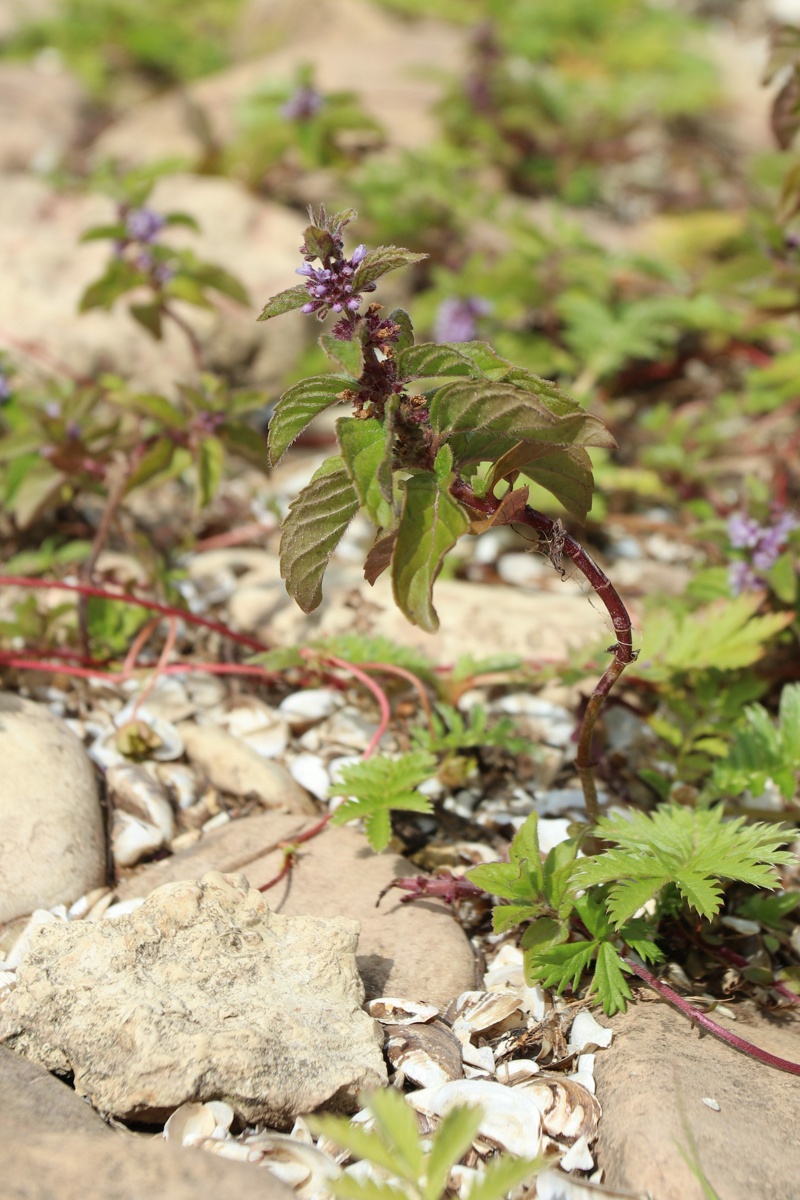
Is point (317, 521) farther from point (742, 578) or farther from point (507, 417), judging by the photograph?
point (742, 578)

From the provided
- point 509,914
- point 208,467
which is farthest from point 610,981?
point 208,467

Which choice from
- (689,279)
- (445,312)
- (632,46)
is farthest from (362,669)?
(632,46)

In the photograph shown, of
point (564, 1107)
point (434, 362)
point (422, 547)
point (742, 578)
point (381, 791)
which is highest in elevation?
point (434, 362)

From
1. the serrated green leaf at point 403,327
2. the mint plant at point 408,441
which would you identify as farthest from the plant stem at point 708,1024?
the serrated green leaf at point 403,327

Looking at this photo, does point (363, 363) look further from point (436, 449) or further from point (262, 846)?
point (262, 846)

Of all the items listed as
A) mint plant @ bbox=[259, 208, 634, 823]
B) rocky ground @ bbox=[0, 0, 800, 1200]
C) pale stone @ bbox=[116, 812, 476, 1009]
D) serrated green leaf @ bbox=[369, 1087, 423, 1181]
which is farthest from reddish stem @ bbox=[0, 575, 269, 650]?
serrated green leaf @ bbox=[369, 1087, 423, 1181]

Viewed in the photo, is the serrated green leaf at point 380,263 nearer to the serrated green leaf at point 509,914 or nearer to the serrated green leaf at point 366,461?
the serrated green leaf at point 366,461

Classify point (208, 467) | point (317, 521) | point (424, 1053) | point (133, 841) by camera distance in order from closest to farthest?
point (317, 521)
point (424, 1053)
point (133, 841)
point (208, 467)
